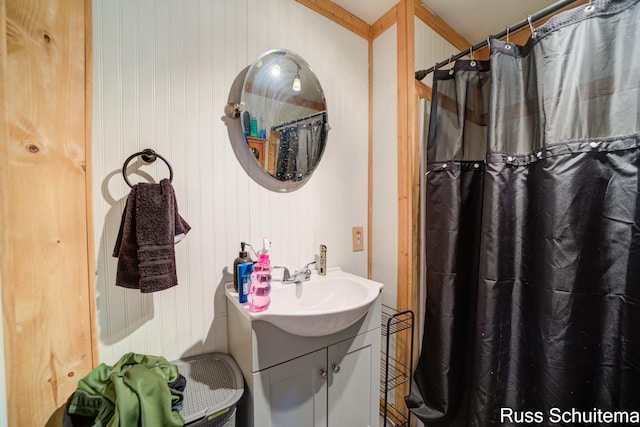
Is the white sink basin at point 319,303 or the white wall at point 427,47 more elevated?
the white wall at point 427,47

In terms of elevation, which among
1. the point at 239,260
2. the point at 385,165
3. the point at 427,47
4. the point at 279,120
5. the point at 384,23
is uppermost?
the point at 384,23

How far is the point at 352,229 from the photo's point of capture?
1.54 m

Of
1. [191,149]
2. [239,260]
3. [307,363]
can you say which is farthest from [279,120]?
[307,363]

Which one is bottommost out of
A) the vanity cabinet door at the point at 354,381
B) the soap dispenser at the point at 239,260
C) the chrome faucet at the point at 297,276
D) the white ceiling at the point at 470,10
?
the vanity cabinet door at the point at 354,381

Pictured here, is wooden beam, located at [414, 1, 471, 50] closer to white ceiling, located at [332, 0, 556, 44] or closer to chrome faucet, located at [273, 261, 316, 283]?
white ceiling, located at [332, 0, 556, 44]

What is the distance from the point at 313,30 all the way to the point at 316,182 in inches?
33.5

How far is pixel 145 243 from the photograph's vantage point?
815 millimetres

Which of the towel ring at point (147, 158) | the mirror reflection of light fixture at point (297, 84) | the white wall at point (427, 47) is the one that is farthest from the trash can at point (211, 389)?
the white wall at point (427, 47)

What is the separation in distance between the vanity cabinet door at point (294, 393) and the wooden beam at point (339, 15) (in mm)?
1750

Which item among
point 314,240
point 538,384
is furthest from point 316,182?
point 538,384

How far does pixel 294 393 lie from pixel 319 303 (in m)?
0.38

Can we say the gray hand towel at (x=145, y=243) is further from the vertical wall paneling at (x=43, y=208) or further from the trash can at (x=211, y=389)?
the trash can at (x=211, y=389)

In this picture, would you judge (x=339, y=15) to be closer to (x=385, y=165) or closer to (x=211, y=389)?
(x=385, y=165)

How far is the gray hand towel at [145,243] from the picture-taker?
2.67ft
